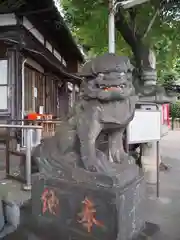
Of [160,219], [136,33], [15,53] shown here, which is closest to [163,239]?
[160,219]

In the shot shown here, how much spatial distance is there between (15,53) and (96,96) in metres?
5.94

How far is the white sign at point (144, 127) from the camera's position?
164 inches

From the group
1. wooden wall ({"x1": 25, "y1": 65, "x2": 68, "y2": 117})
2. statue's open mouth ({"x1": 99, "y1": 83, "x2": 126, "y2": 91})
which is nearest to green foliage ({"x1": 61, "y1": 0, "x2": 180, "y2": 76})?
wooden wall ({"x1": 25, "y1": 65, "x2": 68, "y2": 117})

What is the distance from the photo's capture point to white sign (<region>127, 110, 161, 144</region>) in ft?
13.7

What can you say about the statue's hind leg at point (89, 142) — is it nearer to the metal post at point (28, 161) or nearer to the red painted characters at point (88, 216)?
the red painted characters at point (88, 216)

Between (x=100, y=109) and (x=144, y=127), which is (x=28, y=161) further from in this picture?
(x=100, y=109)

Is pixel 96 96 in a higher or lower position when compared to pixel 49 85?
lower

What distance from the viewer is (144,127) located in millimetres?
4324

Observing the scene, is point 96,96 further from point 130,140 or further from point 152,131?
point 152,131

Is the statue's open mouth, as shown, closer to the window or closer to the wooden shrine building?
the wooden shrine building

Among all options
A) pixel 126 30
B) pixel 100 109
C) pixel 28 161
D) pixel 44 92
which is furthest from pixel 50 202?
pixel 44 92

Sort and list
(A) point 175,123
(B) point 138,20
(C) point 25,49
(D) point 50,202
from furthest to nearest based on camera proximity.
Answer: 1. (A) point 175,123
2. (C) point 25,49
3. (B) point 138,20
4. (D) point 50,202

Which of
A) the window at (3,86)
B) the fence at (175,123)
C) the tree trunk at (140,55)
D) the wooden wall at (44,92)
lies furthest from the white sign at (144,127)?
the fence at (175,123)

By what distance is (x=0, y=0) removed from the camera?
7.44 m
